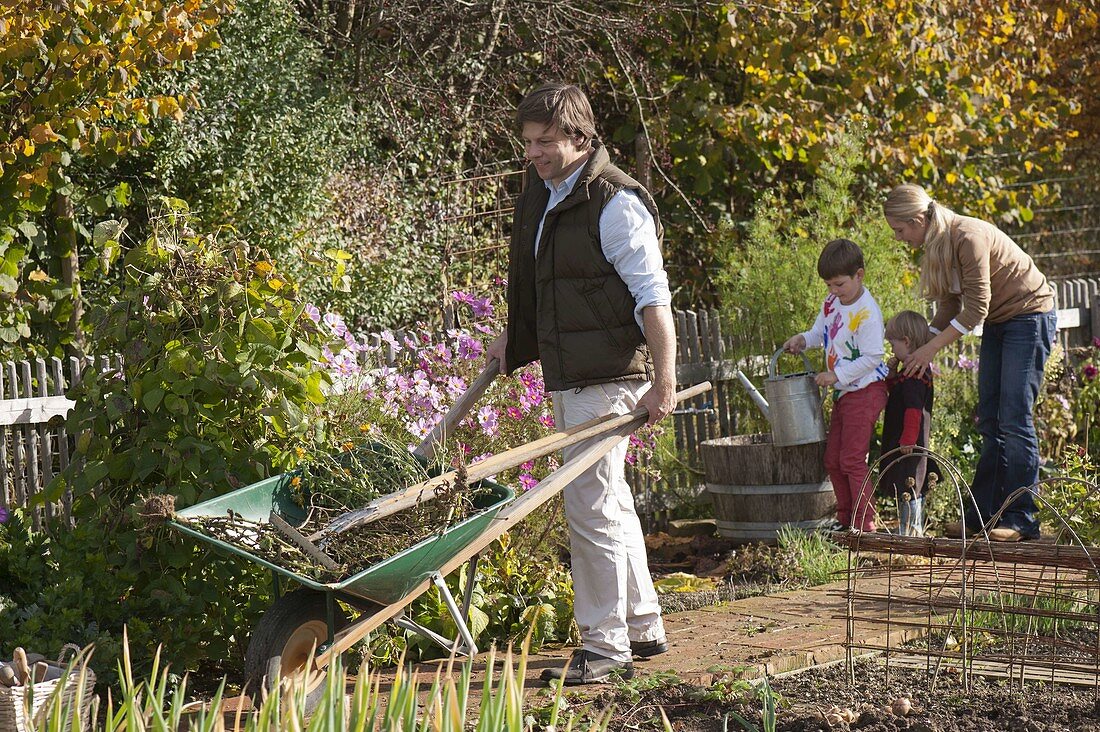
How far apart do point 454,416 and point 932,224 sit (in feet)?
9.01

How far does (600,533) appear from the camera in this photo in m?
3.70

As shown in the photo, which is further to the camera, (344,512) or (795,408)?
(795,408)

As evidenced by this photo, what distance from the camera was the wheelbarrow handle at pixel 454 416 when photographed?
11.6 ft

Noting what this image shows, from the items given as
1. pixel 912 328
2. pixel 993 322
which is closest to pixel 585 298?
A: pixel 912 328

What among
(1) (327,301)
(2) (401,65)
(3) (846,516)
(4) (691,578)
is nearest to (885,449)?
(3) (846,516)

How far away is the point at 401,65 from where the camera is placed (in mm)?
8258

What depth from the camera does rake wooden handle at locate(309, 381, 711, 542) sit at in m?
2.91

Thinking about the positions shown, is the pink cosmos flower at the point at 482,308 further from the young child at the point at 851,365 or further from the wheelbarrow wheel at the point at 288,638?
the wheelbarrow wheel at the point at 288,638

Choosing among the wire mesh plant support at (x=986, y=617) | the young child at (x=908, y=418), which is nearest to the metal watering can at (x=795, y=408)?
the young child at (x=908, y=418)

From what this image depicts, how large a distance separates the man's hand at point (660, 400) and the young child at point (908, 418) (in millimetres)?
2306

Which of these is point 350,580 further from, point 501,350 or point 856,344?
point 856,344

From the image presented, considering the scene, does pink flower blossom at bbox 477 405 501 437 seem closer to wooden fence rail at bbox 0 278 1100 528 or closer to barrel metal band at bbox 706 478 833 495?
wooden fence rail at bbox 0 278 1100 528

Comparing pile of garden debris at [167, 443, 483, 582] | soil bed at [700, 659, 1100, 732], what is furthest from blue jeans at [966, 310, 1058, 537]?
pile of garden debris at [167, 443, 483, 582]

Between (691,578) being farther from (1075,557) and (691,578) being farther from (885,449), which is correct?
(1075,557)
